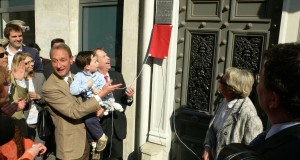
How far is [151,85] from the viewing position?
416 cm

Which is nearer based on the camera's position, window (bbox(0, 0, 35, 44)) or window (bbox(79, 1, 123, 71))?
window (bbox(79, 1, 123, 71))

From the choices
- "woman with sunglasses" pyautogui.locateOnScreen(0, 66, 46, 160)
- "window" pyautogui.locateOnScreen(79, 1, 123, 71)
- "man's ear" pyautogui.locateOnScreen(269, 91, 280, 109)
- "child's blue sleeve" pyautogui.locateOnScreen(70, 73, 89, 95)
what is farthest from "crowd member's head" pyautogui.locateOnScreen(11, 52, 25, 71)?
"man's ear" pyautogui.locateOnScreen(269, 91, 280, 109)

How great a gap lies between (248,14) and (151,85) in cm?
168

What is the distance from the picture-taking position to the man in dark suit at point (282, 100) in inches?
42.0

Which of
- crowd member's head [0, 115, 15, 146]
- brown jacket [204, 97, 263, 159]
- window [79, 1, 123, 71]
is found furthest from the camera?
window [79, 1, 123, 71]

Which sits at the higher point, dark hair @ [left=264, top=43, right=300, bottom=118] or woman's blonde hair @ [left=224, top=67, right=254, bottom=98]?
dark hair @ [left=264, top=43, right=300, bottom=118]

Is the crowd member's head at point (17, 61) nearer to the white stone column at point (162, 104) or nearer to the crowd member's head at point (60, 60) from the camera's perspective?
the crowd member's head at point (60, 60)

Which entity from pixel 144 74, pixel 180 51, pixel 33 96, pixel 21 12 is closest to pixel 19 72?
pixel 33 96

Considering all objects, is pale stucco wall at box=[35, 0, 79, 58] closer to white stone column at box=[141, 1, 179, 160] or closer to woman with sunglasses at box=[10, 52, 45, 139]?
woman with sunglasses at box=[10, 52, 45, 139]

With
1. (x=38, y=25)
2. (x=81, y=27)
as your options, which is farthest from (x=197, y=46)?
(x=38, y=25)

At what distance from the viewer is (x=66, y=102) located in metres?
2.76

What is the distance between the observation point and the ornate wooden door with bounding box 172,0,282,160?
132 inches

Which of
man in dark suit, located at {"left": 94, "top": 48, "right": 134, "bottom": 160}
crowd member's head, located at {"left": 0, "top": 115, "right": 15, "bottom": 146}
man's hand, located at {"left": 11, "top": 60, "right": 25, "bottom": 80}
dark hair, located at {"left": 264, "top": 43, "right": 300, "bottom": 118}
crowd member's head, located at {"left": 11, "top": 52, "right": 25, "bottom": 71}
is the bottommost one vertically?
man in dark suit, located at {"left": 94, "top": 48, "right": 134, "bottom": 160}

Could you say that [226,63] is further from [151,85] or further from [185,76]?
[151,85]
